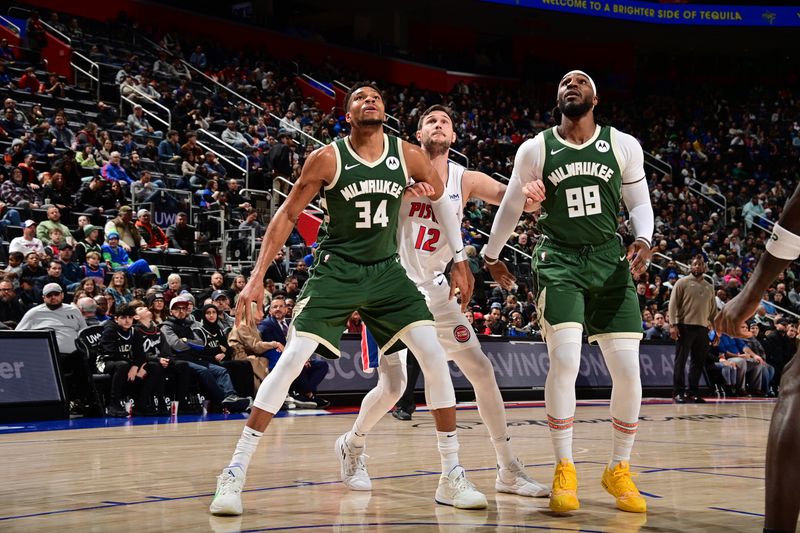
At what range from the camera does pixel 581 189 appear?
5.18m

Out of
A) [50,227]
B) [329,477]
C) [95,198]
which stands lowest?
[329,477]

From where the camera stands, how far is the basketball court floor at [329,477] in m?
4.39

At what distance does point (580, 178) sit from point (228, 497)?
2.50m

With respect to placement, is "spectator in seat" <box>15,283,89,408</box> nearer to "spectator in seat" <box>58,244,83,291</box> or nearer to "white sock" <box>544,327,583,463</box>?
"spectator in seat" <box>58,244,83,291</box>

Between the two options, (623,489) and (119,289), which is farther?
(119,289)

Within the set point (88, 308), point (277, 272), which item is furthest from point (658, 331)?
point (88, 308)

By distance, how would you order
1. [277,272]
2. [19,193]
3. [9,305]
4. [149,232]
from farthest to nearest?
[277,272], [149,232], [19,193], [9,305]

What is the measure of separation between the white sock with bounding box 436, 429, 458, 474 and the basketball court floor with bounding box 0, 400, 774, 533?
0.22 m

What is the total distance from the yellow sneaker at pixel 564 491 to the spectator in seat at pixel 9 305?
849 cm

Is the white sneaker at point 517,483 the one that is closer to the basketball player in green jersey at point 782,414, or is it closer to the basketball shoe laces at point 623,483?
the basketball shoe laces at point 623,483

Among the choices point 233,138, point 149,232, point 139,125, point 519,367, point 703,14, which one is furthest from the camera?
point 703,14

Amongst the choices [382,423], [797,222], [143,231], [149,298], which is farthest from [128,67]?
[797,222]

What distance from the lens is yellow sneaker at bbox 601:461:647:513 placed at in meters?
4.71

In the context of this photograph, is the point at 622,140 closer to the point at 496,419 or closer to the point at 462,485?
the point at 496,419
